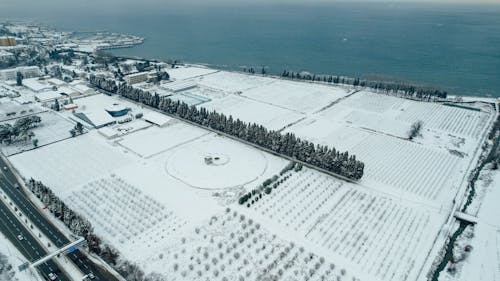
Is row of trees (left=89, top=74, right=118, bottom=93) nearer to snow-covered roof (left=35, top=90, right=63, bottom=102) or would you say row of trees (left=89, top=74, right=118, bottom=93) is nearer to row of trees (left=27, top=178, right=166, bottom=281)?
snow-covered roof (left=35, top=90, right=63, bottom=102)

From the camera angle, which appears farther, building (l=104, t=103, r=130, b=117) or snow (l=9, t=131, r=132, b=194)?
building (l=104, t=103, r=130, b=117)

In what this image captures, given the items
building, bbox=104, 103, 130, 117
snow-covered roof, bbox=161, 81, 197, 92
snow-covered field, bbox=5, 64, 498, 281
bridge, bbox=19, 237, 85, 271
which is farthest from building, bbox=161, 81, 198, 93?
bridge, bbox=19, 237, 85, 271

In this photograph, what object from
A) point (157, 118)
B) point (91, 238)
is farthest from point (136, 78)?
point (91, 238)

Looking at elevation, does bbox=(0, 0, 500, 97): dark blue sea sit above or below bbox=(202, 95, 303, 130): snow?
above

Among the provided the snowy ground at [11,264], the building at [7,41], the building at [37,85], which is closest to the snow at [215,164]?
the snowy ground at [11,264]

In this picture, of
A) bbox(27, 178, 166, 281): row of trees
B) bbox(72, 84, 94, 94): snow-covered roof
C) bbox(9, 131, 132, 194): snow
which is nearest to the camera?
bbox(27, 178, 166, 281): row of trees

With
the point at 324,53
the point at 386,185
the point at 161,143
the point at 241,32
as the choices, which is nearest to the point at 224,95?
the point at 161,143
